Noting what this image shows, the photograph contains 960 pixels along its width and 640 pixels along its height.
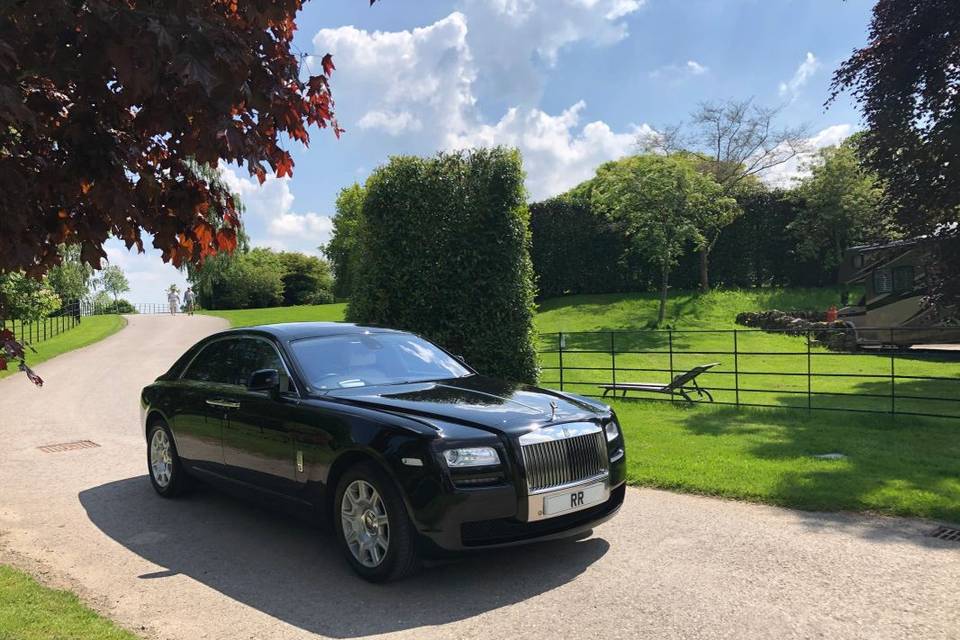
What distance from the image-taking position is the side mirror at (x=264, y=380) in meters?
5.54

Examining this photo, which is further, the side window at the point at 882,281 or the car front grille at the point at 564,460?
the side window at the point at 882,281

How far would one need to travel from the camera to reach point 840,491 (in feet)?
21.6

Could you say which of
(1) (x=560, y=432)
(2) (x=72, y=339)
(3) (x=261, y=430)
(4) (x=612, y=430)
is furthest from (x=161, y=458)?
(2) (x=72, y=339)

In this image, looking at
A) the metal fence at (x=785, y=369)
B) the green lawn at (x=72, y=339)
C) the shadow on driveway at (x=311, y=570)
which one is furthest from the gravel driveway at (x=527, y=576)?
the green lawn at (x=72, y=339)

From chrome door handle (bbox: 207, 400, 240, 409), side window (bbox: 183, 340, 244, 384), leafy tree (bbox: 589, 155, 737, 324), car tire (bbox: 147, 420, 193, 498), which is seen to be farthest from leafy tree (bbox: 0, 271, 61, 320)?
leafy tree (bbox: 589, 155, 737, 324)

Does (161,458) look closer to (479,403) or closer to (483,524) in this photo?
(479,403)

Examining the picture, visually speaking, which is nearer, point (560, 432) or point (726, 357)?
point (560, 432)

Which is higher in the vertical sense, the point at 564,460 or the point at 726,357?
the point at 564,460

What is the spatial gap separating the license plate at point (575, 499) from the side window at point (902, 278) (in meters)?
22.6

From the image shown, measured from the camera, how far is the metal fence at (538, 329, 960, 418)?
11898mm

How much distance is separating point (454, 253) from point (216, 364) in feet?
19.9

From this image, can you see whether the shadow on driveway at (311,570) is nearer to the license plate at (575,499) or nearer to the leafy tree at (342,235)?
the license plate at (575,499)

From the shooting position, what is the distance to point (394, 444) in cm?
461

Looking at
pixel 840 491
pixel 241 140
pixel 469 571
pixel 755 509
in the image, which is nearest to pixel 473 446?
pixel 469 571
